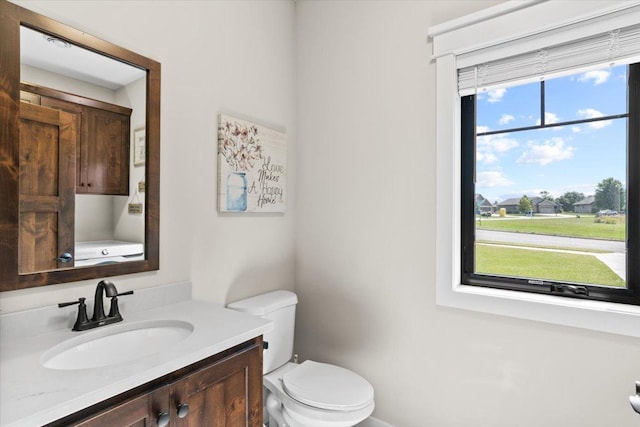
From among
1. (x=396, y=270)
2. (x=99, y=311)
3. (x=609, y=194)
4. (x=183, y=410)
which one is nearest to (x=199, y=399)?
(x=183, y=410)

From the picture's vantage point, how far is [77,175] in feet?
4.00

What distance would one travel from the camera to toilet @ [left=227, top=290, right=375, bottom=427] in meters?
1.42

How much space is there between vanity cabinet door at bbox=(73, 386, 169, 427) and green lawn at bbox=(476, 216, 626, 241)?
1519 mm

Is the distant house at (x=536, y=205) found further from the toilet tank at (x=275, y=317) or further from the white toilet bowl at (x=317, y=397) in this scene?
the toilet tank at (x=275, y=317)

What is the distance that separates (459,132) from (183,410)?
1.62m

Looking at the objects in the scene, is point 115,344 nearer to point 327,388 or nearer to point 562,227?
point 327,388

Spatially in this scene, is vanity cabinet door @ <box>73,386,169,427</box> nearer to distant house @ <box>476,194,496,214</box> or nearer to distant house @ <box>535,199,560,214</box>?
distant house @ <box>476,194,496,214</box>

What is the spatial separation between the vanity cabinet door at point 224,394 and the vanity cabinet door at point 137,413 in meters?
0.03

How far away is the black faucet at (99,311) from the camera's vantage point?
1.15 m

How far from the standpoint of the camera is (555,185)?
1549 millimetres

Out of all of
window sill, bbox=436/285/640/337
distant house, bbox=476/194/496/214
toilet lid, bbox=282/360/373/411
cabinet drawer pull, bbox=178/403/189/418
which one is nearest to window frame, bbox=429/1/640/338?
window sill, bbox=436/285/640/337

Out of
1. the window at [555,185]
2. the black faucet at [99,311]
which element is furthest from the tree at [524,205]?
the black faucet at [99,311]

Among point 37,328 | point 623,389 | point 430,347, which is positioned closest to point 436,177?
point 430,347

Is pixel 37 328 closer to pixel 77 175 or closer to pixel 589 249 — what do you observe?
pixel 77 175
